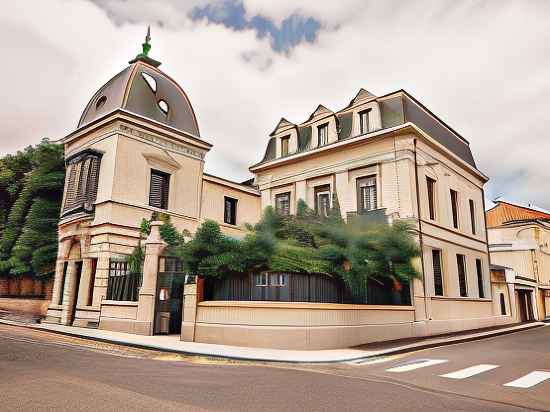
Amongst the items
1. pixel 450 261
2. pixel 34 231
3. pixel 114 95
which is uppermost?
pixel 114 95

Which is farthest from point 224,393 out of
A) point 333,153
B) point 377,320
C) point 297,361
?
point 333,153

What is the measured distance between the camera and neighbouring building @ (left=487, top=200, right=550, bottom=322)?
2681 centimetres

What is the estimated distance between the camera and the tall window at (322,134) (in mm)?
22703

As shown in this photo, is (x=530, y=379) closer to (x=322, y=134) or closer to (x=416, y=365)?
(x=416, y=365)

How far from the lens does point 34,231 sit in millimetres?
23094

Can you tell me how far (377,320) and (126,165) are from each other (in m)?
12.9

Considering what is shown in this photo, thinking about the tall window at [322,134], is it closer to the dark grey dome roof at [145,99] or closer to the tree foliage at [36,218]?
the dark grey dome roof at [145,99]

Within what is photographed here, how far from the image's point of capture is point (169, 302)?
15.3 metres

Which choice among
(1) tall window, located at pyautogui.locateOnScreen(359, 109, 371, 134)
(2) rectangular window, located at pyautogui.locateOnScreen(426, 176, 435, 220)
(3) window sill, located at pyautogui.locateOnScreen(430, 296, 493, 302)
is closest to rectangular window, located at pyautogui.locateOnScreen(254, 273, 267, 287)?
(3) window sill, located at pyautogui.locateOnScreen(430, 296, 493, 302)

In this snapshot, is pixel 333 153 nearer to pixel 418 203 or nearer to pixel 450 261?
pixel 418 203

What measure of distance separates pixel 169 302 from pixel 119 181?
270 inches

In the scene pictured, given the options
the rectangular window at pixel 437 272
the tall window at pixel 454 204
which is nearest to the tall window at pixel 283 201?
the rectangular window at pixel 437 272

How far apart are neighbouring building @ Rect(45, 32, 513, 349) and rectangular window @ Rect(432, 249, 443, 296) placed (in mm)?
48

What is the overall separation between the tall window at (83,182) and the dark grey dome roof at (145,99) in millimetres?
2157
